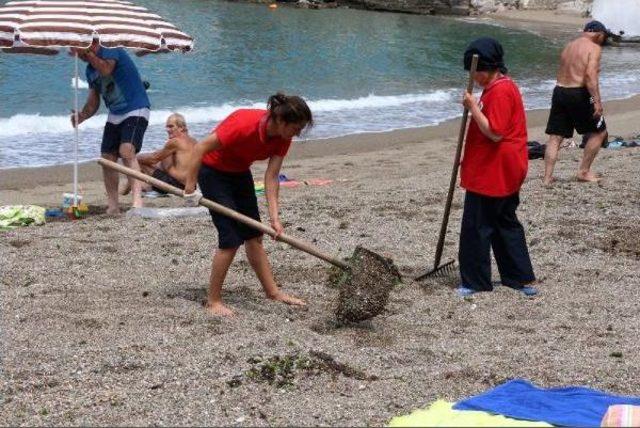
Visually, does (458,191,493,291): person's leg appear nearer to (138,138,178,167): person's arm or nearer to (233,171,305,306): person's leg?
(233,171,305,306): person's leg

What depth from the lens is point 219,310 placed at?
6.06 metres

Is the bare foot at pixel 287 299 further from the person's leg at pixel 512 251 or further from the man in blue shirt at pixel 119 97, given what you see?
the man in blue shirt at pixel 119 97

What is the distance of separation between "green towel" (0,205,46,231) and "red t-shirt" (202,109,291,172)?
10.4 ft

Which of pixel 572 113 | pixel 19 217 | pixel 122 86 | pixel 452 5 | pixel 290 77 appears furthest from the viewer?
pixel 452 5

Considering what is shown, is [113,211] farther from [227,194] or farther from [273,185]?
[273,185]

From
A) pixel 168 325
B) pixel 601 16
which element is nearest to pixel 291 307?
pixel 168 325

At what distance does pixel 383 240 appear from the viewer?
26.3ft

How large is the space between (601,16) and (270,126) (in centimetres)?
4049

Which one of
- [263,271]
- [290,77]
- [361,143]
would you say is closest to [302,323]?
[263,271]

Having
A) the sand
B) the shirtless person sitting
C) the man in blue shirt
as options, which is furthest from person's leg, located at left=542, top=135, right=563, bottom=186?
the man in blue shirt

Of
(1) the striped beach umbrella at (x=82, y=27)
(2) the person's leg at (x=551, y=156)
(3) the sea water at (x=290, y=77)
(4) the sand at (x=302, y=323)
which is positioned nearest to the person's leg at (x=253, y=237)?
(4) the sand at (x=302, y=323)

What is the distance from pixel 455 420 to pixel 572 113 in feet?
22.8

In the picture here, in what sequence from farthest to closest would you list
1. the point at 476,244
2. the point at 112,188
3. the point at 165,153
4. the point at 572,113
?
the point at 572,113 → the point at 165,153 → the point at 112,188 → the point at 476,244

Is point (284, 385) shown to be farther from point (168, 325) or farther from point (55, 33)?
point (55, 33)
